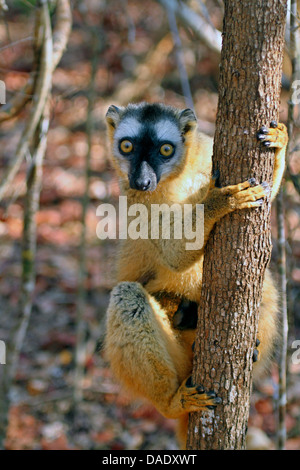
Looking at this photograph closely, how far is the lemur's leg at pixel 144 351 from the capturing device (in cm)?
474

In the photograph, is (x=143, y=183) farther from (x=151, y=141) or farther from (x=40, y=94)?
(x=40, y=94)

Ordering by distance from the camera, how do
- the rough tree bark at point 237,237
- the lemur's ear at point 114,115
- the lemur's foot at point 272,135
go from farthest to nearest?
the lemur's ear at point 114,115 < the lemur's foot at point 272,135 < the rough tree bark at point 237,237

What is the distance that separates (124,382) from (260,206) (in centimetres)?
232

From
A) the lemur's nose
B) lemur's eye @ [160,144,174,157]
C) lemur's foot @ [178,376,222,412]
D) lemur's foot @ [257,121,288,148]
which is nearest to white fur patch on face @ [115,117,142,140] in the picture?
lemur's eye @ [160,144,174,157]

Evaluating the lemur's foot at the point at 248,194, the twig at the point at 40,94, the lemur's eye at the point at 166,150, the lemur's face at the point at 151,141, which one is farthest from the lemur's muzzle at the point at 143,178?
the twig at the point at 40,94

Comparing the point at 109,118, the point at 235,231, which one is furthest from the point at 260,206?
the point at 109,118

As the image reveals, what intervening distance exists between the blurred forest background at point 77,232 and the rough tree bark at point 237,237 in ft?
5.32

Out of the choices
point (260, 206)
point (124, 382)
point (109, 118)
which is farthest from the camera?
point (109, 118)

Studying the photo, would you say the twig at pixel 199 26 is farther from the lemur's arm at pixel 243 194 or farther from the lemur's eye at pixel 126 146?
the lemur's arm at pixel 243 194

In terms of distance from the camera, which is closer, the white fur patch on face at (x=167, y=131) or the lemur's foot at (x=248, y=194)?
the lemur's foot at (x=248, y=194)

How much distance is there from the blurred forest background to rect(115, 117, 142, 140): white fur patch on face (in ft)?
2.85

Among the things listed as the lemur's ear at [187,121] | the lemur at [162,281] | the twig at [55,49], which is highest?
the twig at [55,49]
